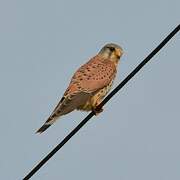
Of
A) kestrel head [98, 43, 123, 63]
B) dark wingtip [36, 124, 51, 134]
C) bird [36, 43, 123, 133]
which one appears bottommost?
dark wingtip [36, 124, 51, 134]

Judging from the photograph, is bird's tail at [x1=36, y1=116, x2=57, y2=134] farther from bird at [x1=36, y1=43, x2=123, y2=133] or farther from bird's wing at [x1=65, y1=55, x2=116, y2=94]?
bird's wing at [x1=65, y1=55, x2=116, y2=94]

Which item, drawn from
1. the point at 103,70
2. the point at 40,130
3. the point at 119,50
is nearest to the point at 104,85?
the point at 103,70

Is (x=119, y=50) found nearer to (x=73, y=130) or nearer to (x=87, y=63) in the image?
(x=87, y=63)

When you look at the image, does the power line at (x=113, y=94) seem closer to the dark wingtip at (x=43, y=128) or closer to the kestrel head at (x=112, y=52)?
the dark wingtip at (x=43, y=128)

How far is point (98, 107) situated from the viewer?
1141 cm

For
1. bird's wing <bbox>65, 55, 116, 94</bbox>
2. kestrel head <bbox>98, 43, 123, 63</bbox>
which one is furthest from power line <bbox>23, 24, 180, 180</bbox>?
kestrel head <bbox>98, 43, 123, 63</bbox>

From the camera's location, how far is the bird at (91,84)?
10.9 meters

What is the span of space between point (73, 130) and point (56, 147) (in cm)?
31

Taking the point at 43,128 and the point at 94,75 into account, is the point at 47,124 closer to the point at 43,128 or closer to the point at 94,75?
the point at 43,128

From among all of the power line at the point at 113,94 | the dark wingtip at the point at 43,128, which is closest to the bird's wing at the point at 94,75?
the dark wingtip at the point at 43,128

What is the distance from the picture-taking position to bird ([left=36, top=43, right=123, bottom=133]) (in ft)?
35.7

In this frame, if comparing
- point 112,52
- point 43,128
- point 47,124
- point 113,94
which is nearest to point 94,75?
point 112,52

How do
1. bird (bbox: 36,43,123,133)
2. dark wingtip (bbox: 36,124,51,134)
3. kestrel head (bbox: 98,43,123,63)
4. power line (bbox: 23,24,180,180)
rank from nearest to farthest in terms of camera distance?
1. power line (bbox: 23,24,180,180)
2. dark wingtip (bbox: 36,124,51,134)
3. bird (bbox: 36,43,123,133)
4. kestrel head (bbox: 98,43,123,63)

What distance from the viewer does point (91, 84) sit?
469 inches
